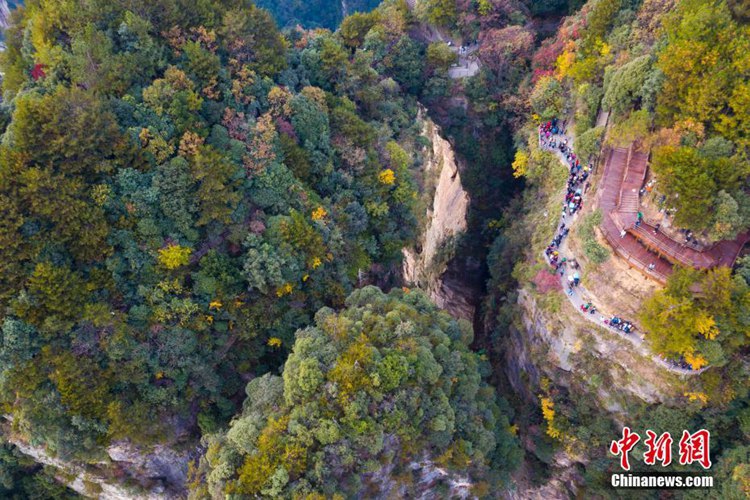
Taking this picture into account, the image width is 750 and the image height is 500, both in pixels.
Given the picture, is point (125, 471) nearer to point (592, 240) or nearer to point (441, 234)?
point (441, 234)

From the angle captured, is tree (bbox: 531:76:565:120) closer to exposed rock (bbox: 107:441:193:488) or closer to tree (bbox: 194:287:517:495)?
tree (bbox: 194:287:517:495)

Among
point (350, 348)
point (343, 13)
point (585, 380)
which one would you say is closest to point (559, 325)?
point (585, 380)

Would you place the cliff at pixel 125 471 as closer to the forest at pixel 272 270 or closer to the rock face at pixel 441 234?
the forest at pixel 272 270

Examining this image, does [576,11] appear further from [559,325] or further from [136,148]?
[136,148]

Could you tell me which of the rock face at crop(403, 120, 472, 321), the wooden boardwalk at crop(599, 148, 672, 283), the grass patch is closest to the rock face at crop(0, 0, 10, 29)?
the rock face at crop(403, 120, 472, 321)

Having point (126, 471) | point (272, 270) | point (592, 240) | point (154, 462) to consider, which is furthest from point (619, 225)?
point (126, 471)

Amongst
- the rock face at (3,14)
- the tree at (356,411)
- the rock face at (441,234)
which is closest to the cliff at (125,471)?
the tree at (356,411)
